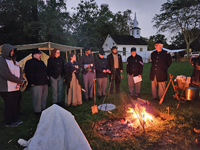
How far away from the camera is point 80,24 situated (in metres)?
32.3

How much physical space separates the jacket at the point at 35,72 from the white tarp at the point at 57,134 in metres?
2.33

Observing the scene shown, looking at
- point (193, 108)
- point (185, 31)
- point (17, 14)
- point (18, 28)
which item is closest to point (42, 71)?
point (193, 108)

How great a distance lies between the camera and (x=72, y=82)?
4910 mm

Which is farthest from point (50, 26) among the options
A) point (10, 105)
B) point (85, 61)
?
point (10, 105)

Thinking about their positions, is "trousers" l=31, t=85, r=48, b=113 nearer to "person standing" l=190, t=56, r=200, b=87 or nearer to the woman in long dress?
the woman in long dress

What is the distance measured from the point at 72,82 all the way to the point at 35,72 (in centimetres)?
127

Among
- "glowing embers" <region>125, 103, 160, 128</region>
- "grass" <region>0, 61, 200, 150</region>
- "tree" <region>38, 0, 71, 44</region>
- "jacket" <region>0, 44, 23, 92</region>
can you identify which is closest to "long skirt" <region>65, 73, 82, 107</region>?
"grass" <region>0, 61, 200, 150</region>

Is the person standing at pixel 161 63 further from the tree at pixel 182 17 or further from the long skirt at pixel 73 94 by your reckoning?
the tree at pixel 182 17

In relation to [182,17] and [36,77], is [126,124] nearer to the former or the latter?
[36,77]

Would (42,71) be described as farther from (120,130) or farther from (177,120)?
(177,120)

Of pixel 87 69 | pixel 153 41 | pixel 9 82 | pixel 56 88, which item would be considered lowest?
pixel 56 88

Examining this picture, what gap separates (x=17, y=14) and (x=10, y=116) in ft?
58.3

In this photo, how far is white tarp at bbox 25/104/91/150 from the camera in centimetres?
187

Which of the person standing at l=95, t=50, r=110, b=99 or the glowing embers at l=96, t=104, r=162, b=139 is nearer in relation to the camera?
the glowing embers at l=96, t=104, r=162, b=139
